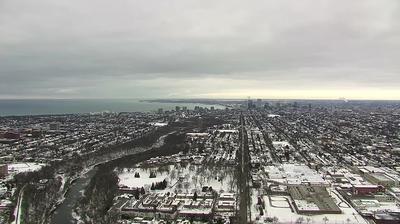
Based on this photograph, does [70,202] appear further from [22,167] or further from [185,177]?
[22,167]

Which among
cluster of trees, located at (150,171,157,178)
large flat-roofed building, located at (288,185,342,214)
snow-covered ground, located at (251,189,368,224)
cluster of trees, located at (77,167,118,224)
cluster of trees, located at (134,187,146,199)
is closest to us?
cluster of trees, located at (77,167,118,224)

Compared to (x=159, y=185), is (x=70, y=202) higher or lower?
lower

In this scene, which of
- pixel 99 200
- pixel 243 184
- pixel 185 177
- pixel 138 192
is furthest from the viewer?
pixel 185 177

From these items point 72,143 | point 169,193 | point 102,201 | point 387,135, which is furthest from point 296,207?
point 387,135

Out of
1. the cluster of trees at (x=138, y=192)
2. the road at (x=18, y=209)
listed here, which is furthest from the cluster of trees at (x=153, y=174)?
the road at (x=18, y=209)

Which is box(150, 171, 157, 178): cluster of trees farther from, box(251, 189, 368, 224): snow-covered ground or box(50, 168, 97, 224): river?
box(251, 189, 368, 224): snow-covered ground

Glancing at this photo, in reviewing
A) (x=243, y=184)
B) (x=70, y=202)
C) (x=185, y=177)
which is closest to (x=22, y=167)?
(x=70, y=202)

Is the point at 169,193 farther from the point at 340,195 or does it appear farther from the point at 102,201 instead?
the point at 340,195

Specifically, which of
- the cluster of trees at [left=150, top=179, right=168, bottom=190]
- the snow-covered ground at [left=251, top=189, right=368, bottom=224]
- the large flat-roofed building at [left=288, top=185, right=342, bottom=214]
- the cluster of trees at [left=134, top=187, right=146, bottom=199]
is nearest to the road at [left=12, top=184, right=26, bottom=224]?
the cluster of trees at [left=134, top=187, right=146, bottom=199]
